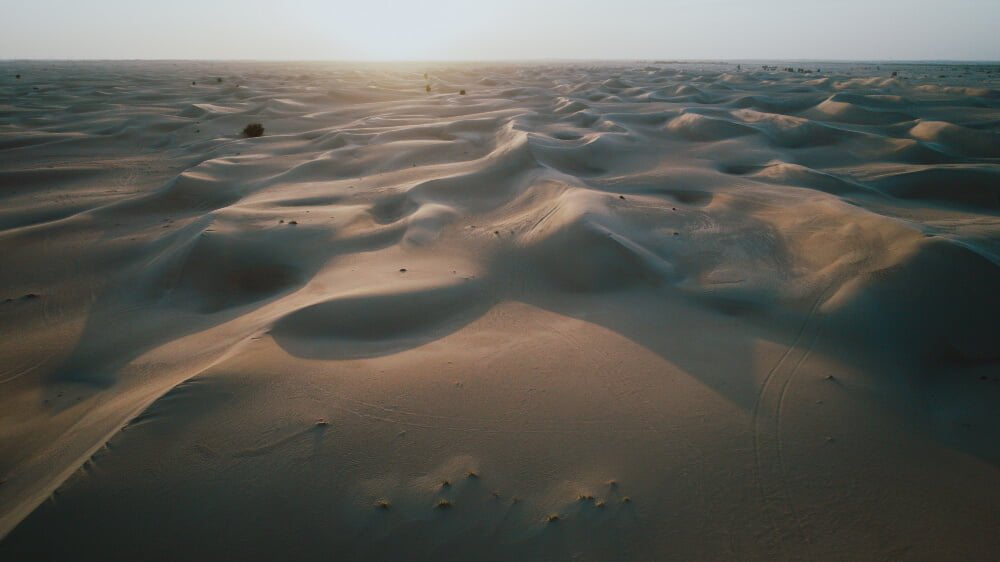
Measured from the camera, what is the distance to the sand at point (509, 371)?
Result: 67.9 inches

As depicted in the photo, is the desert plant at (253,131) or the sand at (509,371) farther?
the desert plant at (253,131)

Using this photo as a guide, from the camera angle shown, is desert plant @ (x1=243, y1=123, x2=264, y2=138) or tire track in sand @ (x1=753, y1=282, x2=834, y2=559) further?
desert plant @ (x1=243, y1=123, x2=264, y2=138)

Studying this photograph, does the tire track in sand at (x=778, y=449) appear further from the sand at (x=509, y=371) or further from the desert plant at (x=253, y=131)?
the desert plant at (x=253, y=131)

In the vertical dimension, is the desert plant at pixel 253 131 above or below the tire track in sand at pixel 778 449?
above

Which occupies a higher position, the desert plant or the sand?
the desert plant

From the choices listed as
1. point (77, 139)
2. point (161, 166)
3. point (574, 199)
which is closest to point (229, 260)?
point (574, 199)

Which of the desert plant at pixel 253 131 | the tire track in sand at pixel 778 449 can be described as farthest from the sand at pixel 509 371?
the desert plant at pixel 253 131

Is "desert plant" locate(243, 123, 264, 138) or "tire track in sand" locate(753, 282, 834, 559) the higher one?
"desert plant" locate(243, 123, 264, 138)

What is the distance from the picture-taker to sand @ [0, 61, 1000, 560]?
5.65 ft

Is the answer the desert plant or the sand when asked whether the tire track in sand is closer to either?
the sand

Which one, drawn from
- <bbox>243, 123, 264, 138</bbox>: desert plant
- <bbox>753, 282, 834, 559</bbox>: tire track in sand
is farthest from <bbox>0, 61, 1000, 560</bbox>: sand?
<bbox>243, 123, 264, 138</bbox>: desert plant

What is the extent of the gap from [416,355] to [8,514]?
1.66 m

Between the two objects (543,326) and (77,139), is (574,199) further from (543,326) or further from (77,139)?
(77,139)

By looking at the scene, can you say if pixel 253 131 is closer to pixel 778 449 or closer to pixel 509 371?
pixel 509 371
